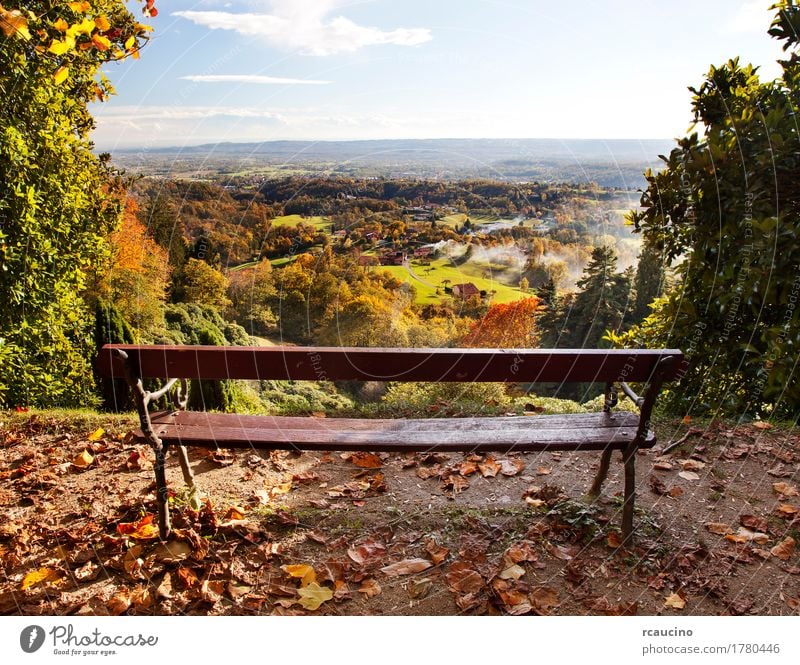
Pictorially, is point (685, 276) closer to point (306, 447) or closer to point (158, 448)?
point (306, 447)

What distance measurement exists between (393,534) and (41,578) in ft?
5.26

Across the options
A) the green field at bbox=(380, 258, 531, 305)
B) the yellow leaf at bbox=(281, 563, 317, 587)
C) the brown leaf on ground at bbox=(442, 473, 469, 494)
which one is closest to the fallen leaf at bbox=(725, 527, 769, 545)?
the brown leaf on ground at bbox=(442, 473, 469, 494)

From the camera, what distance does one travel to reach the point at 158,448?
2656 millimetres

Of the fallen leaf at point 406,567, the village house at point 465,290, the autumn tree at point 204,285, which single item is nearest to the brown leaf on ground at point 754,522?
the fallen leaf at point 406,567

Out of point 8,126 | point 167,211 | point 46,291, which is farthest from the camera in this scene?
point 167,211

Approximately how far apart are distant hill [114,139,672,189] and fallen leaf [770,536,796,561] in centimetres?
305

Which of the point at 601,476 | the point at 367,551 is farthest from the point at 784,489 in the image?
the point at 367,551

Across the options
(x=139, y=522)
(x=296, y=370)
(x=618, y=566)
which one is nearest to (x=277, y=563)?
(x=139, y=522)

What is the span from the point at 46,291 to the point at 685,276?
16.5ft

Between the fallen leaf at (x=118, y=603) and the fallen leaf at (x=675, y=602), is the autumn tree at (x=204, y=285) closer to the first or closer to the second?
the fallen leaf at (x=118, y=603)

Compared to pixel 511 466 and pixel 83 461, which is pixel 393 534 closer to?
pixel 511 466

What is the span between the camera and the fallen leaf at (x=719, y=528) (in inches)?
117

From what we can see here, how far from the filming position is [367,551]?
2.73m

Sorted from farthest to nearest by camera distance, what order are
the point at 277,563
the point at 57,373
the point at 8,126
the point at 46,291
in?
the point at 57,373 → the point at 46,291 → the point at 8,126 → the point at 277,563
